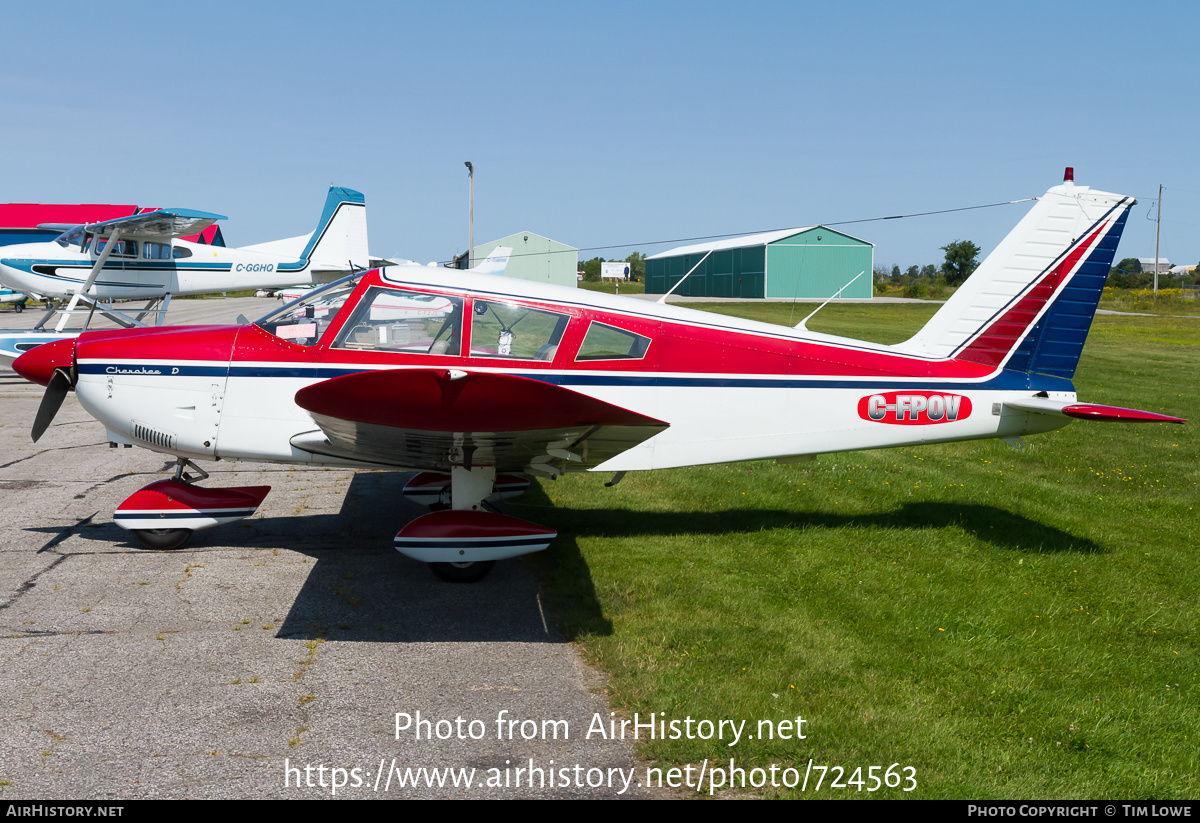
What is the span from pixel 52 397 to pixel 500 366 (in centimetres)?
349

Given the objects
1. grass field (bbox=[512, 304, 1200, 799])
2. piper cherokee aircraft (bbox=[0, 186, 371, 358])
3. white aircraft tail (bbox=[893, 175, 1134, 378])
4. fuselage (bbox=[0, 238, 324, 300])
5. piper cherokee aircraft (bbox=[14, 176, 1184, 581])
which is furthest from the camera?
fuselage (bbox=[0, 238, 324, 300])

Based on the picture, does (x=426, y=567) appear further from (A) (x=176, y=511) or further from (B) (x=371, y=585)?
(A) (x=176, y=511)

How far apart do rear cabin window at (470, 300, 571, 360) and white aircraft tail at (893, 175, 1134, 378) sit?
3.07m

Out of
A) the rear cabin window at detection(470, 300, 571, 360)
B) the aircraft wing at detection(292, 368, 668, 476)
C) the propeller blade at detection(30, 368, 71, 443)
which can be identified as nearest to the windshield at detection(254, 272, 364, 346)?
the aircraft wing at detection(292, 368, 668, 476)

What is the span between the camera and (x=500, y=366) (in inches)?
239

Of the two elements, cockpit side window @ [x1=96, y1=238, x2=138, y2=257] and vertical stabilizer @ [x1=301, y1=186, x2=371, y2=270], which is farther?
vertical stabilizer @ [x1=301, y1=186, x2=371, y2=270]

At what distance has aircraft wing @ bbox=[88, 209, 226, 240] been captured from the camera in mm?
18922

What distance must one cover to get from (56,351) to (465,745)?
464 centimetres

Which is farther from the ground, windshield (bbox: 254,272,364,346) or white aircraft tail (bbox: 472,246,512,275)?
white aircraft tail (bbox: 472,246,512,275)

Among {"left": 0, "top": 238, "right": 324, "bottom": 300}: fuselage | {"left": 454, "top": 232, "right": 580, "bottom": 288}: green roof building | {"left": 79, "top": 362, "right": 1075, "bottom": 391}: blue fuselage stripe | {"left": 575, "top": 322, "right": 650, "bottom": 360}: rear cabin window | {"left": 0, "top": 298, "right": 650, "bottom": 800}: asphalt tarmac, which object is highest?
{"left": 454, "top": 232, "right": 580, "bottom": 288}: green roof building

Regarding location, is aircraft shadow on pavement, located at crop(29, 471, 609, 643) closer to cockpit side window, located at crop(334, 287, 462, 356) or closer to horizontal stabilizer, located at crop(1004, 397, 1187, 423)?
cockpit side window, located at crop(334, 287, 462, 356)

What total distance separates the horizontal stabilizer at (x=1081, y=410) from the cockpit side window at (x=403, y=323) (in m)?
4.62

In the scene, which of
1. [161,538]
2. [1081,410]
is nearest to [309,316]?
[161,538]

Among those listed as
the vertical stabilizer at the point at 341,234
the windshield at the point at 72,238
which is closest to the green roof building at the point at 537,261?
the vertical stabilizer at the point at 341,234
